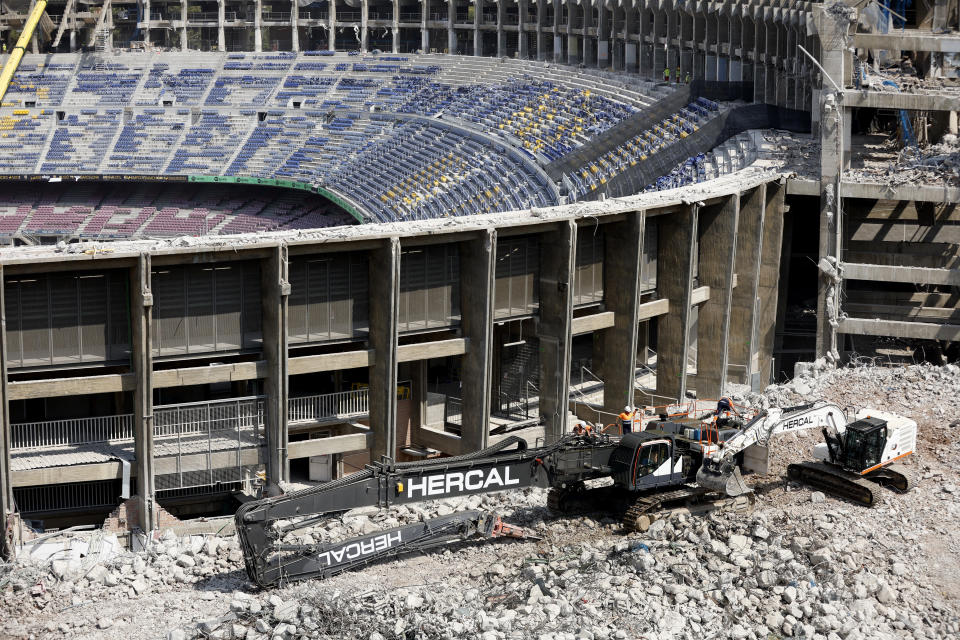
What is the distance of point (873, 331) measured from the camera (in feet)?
157

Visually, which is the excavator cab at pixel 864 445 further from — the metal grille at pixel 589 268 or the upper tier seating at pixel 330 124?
the upper tier seating at pixel 330 124

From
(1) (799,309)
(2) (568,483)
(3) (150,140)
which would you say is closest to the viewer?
(2) (568,483)

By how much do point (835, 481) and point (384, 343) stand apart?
13.1 meters

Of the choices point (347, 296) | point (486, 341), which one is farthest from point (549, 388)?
point (347, 296)

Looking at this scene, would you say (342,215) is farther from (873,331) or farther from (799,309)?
(873,331)

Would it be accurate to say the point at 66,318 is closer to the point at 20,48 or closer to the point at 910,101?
the point at 910,101

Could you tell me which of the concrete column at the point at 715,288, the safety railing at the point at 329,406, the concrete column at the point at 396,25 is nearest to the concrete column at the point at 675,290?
the concrete column at the point at 715,288

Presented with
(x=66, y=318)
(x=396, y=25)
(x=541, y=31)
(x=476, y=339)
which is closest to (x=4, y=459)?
(x=66, y=318)

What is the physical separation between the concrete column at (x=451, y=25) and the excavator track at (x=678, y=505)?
7107 cm

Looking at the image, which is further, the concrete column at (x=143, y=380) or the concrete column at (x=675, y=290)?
the concrete column at (x=675, y=290)

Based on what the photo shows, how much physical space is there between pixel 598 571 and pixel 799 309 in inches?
1117

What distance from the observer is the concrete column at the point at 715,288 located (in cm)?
4528

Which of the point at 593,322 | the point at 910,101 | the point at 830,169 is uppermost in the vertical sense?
the point at 910,101

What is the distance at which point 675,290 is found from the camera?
44.7 metres
